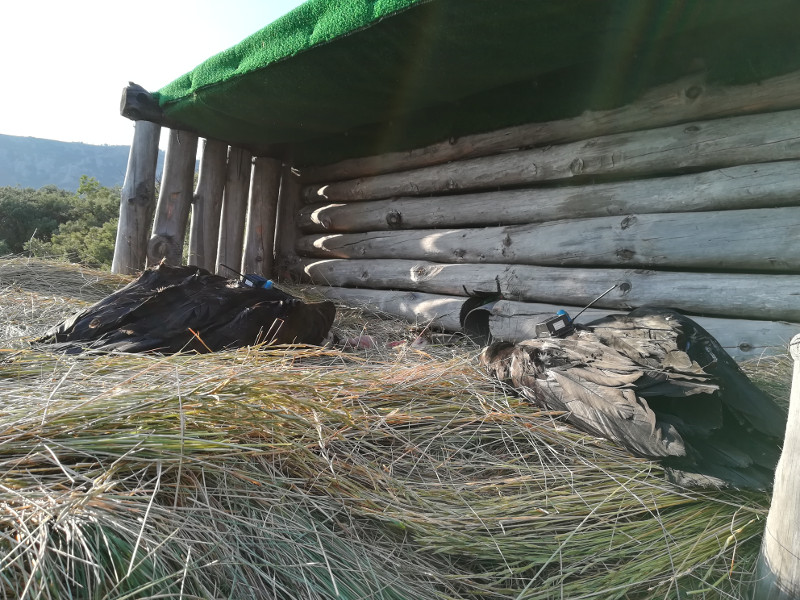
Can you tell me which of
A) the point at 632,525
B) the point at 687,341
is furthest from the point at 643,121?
the point at 632,525

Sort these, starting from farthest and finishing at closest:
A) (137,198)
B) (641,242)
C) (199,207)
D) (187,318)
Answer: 1. (199,207)
2. (137,198)
3. (641,242)
4. (187,318)

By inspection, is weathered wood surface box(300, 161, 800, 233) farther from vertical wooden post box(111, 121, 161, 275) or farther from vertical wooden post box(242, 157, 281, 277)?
vertical wooden post box(111, 121, 161, 275)

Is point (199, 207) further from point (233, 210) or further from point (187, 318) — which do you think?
point (187, 318)

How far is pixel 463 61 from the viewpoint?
140 inches

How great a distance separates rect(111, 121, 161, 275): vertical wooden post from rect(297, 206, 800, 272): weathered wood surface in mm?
2747

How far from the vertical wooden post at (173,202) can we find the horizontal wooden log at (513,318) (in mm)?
1552

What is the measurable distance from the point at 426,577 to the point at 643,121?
3121mm

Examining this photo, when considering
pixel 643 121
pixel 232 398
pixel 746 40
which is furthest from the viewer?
pixel 643 121

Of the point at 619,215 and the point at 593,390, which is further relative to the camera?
the point at 619,215

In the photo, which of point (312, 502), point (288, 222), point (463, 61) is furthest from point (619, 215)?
point (288, 222)

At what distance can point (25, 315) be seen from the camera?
11.1 ft

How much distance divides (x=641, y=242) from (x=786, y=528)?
2.34m

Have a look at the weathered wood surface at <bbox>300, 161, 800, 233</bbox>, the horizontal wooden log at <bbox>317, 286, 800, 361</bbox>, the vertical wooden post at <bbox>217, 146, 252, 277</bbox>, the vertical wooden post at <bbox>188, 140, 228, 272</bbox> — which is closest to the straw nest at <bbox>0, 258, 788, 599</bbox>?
the horizontal wooden log at <bbox>317, 286, 800, 361</bbox>

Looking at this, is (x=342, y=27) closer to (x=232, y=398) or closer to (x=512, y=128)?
(x=512, y=128)
